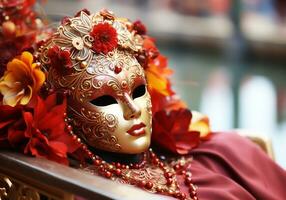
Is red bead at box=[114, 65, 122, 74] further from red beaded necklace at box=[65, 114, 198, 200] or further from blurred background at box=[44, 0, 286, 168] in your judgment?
blurred background at box=[44, 0, 286, 168]

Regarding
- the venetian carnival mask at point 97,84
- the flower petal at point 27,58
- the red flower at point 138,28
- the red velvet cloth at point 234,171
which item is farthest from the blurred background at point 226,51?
the flower petal at point 27,58

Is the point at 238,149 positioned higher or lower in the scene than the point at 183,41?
higher

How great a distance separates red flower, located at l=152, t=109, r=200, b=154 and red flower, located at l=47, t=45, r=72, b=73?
262mm

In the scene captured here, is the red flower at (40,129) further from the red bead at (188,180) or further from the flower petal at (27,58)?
the red bead at (188,180)

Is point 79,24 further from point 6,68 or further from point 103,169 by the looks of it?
point 103,169

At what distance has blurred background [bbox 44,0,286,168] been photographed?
3570 mm

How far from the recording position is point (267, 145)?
5.41 feet

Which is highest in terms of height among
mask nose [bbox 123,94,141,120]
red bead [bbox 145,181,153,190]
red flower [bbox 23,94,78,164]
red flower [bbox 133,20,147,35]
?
red flower [bbox 133,20,147,35]

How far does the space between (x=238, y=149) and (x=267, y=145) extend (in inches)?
8.3

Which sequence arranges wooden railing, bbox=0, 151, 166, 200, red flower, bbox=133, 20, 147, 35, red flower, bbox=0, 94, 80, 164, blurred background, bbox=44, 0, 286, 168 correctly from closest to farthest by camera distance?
wooden railing, bbox=0, 151, 166, 200 < red flower, bbox=0, 94, 80, 164 < red flower, bbox=133, 20, 147, 35 < blurred background, bbox=44, 0, 286, 168

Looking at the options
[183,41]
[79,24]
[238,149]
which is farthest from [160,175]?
[183,41]

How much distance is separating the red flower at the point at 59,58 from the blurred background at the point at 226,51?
1.89m

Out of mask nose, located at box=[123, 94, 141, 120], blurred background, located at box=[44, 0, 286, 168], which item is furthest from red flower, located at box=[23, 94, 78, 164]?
blurred background, located at box=[44, 0, 286, 168]

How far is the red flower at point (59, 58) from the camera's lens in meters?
1.25
